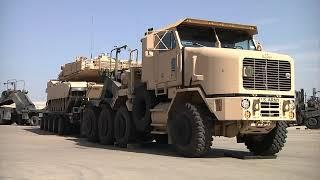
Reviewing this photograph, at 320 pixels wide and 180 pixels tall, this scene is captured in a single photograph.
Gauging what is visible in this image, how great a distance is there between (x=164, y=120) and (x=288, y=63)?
3481 mm

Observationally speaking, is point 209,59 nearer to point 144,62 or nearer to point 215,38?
point 215,38

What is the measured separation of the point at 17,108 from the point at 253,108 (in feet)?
88.2

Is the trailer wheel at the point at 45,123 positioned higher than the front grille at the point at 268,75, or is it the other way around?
the front grille at the point at 268,75

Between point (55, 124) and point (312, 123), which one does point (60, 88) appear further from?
point (312, 123)

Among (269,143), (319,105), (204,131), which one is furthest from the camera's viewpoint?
(319,105)

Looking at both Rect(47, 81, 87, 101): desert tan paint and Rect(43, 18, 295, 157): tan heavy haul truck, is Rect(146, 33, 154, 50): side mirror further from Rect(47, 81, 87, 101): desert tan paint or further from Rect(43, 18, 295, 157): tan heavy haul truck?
Rect(47, 81, 87, 101): desert tan paint

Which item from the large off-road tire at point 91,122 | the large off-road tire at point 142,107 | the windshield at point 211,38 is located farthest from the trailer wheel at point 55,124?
the windshield at point 211,38

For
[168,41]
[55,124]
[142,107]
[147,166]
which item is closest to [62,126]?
[55,124]

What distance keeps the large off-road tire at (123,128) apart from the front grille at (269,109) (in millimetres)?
4814

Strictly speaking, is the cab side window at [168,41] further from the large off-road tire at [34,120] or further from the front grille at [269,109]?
the large off-road tire at [34,120]

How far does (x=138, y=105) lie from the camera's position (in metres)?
14.5

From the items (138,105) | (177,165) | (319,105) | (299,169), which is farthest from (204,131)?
(319,105)

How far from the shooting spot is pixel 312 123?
35.2 m

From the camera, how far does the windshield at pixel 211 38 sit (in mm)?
12703
